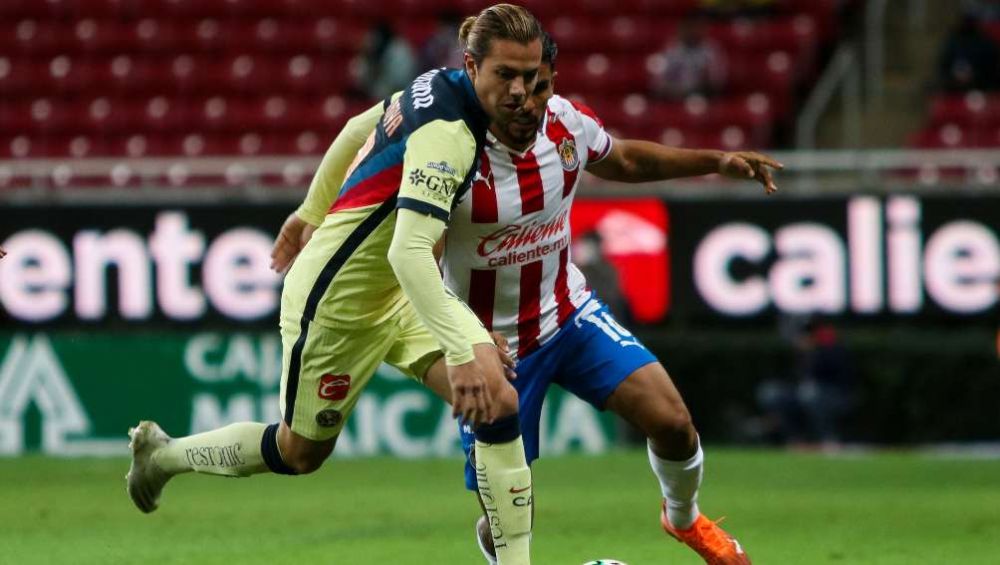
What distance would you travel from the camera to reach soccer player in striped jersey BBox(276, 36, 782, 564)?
6586mm

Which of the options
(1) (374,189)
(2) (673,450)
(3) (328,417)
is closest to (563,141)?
(1) (374,189)

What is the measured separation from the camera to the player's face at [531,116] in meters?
6.29

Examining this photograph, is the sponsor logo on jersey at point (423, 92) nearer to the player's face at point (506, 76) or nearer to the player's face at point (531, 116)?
the player's face at point (506, 76)

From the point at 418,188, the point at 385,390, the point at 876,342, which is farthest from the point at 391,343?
the point at 876,342

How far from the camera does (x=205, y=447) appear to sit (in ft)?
23.9

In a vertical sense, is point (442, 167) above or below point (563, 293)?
above

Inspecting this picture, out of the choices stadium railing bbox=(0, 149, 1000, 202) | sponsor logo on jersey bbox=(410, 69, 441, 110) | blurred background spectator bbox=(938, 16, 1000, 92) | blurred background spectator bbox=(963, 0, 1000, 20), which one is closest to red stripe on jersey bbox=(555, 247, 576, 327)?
sponsor logo on jersey bbox=(410, 69, 441, 110)

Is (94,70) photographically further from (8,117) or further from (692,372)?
(692,372)

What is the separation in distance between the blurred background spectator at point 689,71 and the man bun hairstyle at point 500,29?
11860mm

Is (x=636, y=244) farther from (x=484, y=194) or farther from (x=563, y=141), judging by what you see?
(x=484, y=194)

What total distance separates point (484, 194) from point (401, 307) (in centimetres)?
71

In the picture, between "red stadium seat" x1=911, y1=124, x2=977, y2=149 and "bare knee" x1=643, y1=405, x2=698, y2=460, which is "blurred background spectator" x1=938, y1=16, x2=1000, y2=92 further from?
"bare knee" x1=643, y1=405, x2=698, y2=460

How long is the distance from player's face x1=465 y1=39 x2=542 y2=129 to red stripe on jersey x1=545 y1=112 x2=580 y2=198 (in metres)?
0.50

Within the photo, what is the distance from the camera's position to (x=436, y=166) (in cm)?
Answer: 602
